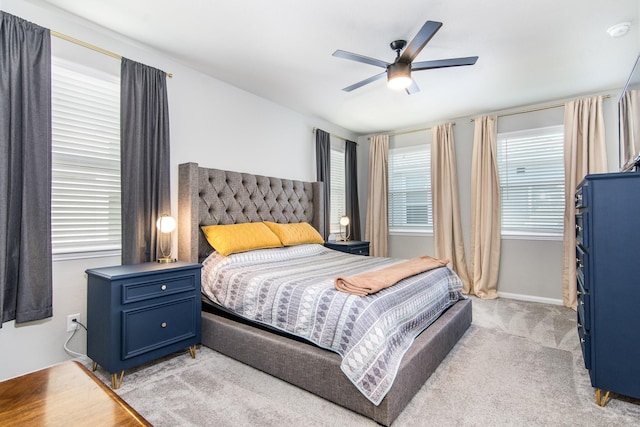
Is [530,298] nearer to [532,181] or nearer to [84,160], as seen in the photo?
[532,181]

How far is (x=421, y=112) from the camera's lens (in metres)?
4.50

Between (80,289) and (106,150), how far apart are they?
1.11m

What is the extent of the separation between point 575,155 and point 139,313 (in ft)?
15.7

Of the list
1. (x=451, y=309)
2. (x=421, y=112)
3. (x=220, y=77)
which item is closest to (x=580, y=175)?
(x=421, y=112)

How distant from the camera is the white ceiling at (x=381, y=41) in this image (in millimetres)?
2254

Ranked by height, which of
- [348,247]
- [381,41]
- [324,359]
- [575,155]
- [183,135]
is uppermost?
[381,41]

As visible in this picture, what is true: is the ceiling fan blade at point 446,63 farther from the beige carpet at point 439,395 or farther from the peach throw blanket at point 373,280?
the beige carpet at point 439,395

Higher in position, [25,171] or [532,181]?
[532,181]

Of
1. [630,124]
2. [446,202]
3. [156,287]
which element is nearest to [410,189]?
[446,202]

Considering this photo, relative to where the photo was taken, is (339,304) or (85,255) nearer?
(339,304)

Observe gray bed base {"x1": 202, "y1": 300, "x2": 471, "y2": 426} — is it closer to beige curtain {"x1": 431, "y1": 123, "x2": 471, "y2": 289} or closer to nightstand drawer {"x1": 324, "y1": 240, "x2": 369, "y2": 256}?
nightstand drawer {"x1": 324, "y1": 240, "x2": 369, "y2": 256}

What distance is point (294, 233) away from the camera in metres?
3.72

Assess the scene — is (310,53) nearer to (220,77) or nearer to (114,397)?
(220,77)

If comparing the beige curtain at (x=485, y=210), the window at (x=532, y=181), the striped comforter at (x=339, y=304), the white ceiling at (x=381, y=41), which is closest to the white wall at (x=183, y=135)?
the white ceiling at (x=381, y=41)
